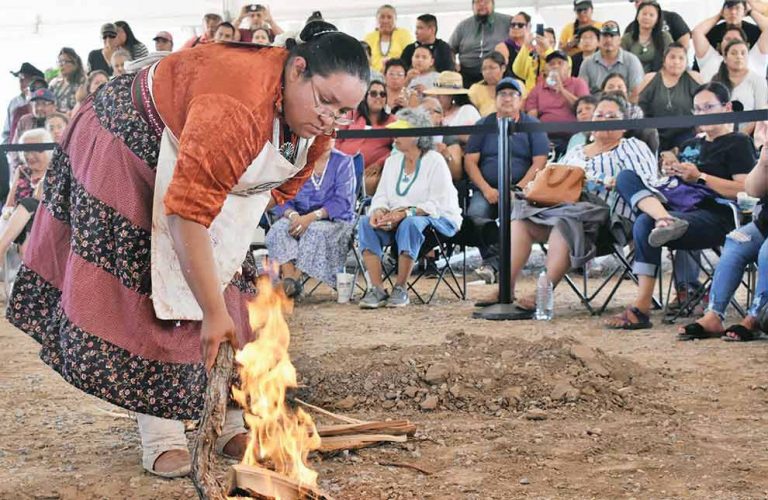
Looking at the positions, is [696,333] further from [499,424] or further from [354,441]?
[354,441]

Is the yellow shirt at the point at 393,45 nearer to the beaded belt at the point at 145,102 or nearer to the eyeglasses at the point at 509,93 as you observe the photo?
the eyeglasses at the point at 509,93

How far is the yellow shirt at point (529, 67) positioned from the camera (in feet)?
28.8

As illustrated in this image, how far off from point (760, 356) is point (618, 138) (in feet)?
7.51

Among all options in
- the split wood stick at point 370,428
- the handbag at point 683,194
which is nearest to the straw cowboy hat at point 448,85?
the handbag at point 683,194

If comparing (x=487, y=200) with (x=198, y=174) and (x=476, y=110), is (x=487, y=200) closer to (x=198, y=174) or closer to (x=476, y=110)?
(x=476, y=110)

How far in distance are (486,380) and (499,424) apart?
366mm

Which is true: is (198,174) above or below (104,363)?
above

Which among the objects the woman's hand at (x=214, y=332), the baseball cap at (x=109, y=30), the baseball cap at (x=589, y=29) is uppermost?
the baseball cap at (x=109, y=30)

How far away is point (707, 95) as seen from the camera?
5977 millimetres

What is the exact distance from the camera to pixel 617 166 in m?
6.40

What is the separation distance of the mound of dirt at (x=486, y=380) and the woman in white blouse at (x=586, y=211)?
80.7 inches

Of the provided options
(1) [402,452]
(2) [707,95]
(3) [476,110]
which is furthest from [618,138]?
A: (1) [402,452]

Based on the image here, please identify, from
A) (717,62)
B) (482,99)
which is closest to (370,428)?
(482,99)

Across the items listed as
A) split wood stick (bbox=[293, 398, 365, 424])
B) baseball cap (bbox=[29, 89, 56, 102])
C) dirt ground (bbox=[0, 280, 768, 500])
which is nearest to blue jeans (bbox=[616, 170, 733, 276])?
dirt ground (bbox=[0, 280, 768, 500])
